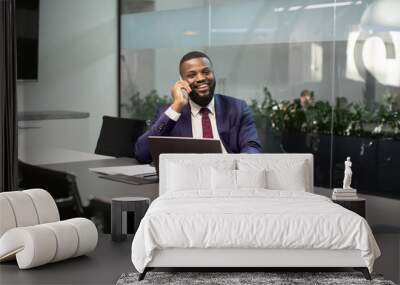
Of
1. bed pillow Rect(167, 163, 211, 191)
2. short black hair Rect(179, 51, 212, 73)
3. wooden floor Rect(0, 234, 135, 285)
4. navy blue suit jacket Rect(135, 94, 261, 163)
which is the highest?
short black hair Rect(179, 51, 212, 73)

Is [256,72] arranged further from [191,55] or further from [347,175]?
[347,175]

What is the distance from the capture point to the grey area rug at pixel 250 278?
6.09 meters

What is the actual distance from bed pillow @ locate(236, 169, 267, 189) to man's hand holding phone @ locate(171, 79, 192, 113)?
148cm

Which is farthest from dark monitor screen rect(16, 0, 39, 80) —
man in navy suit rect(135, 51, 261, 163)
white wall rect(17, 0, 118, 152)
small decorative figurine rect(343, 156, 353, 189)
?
small decorative figurine rect(343, 156, 353, 189)

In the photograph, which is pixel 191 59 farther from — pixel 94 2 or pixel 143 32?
pixel 94 2

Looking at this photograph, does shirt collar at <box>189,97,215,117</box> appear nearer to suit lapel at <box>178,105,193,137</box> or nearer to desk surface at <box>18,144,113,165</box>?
suit lapel at <box>178,105,193,137</box>

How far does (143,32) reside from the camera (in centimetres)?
892

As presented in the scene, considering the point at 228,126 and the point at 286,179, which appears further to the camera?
the point at 228,126

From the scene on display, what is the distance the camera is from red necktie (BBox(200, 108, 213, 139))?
8672mm

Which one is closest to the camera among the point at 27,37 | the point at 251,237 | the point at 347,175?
the point at 251,237

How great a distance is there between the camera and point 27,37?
29.0ft

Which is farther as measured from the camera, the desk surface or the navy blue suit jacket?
the desk surface

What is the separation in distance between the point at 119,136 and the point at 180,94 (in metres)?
0.84

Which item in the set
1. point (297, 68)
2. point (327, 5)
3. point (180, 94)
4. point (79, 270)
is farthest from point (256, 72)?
point (79, 270)
